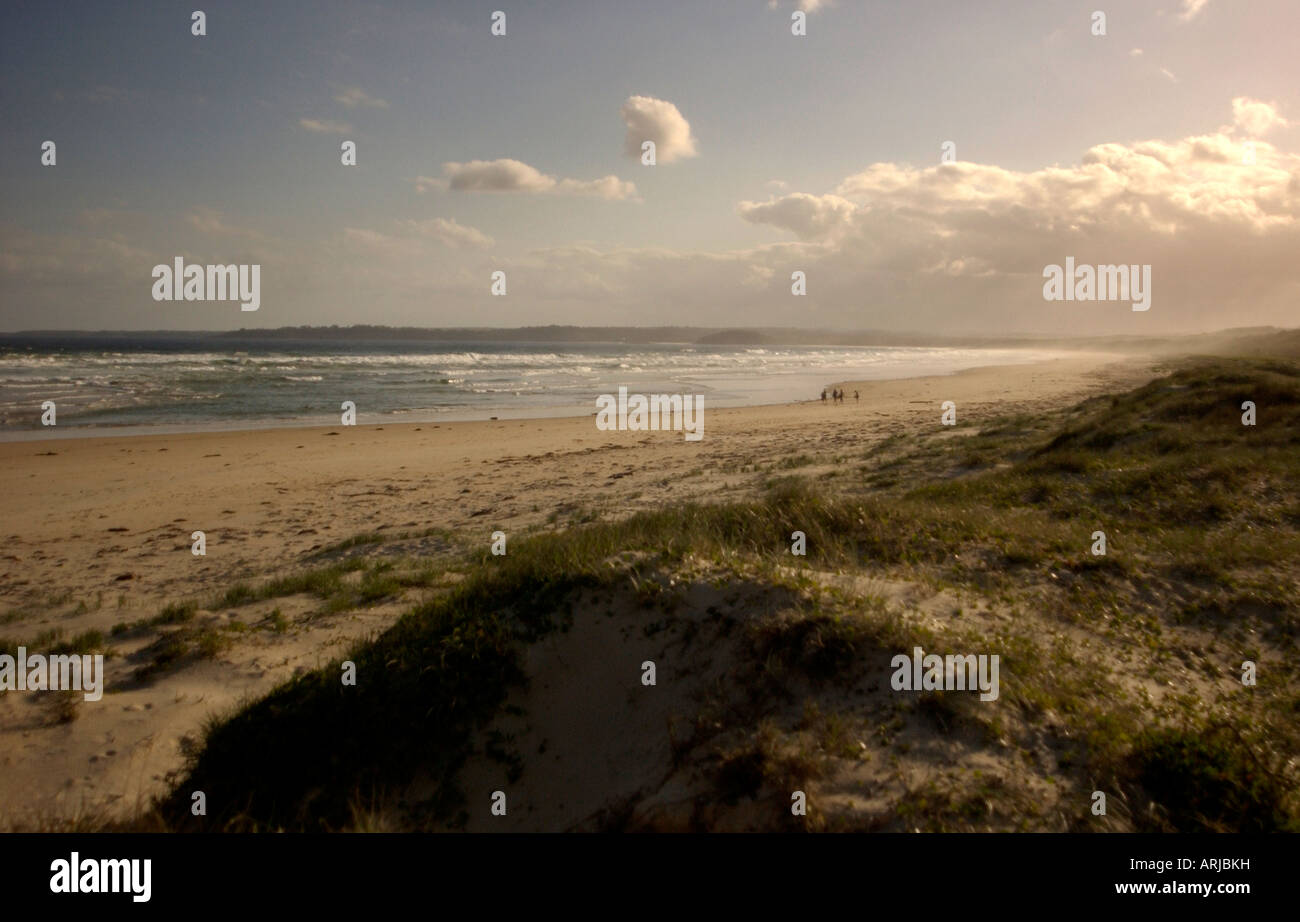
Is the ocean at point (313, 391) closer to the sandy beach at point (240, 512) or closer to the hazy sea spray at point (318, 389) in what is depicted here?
the hazy sea spray at point (318, 389)

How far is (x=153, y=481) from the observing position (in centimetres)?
1656

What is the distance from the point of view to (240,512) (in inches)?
539

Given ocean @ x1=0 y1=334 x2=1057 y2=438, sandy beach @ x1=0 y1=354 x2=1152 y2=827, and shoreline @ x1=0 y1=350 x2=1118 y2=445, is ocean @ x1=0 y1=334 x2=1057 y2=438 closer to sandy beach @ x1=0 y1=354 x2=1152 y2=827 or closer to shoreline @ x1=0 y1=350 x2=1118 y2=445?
shoreline @ x1=0 y1=350 x2=1118 y2=445

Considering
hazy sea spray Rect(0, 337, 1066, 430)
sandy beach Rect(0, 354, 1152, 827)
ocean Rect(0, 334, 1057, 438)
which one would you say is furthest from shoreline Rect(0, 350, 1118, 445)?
sandy beach Rect(0, 354, 1152, 827)

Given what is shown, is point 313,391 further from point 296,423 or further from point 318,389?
point 296,423

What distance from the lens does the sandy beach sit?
521cm

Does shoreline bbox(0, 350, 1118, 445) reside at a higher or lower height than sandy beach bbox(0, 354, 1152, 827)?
higher

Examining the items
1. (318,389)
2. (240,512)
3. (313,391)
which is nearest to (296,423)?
(313,391)

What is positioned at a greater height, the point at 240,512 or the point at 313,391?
the point at 313,391

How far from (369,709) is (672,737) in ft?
7.08

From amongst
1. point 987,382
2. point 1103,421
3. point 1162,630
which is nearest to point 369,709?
point 1162,630

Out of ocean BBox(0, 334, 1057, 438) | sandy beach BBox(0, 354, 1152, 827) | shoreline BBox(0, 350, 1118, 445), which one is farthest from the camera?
ocean BBox(0, 334, 1057, 438)
